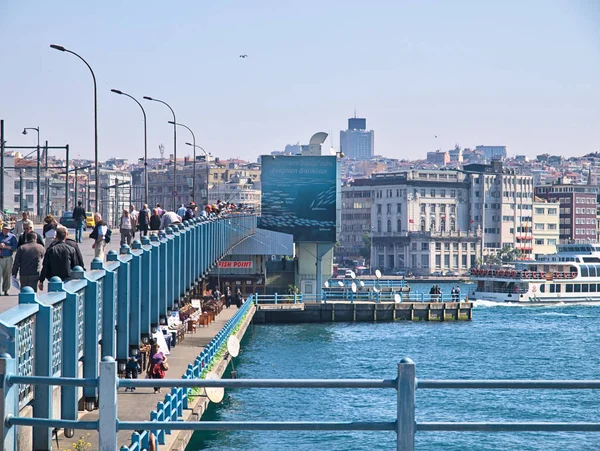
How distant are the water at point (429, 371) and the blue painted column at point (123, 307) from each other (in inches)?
406

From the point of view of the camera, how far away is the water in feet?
103

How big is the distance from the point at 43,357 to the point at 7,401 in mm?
3192

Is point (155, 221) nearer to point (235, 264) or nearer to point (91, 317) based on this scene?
point (91, 317)

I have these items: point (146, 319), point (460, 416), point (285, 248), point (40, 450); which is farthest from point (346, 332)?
point (40, 450)

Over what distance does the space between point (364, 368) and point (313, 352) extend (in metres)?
7.14

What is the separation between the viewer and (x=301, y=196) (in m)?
76.8

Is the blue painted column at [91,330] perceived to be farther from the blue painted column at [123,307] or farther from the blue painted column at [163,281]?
the blue painted column at [163,281]

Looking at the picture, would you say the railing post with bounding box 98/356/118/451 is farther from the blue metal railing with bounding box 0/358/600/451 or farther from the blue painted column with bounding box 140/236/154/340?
the blue painted column with bounding box 140/236/154/340

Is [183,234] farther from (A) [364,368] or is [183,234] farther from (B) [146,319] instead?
(A) [364,368]

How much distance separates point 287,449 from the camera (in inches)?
1149

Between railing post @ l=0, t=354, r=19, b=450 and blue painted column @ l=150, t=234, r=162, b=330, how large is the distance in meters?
16.2

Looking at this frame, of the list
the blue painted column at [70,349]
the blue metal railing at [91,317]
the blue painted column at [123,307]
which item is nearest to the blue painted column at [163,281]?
the blue metal railing at [91,317]

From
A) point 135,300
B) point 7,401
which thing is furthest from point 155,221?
point 7,401

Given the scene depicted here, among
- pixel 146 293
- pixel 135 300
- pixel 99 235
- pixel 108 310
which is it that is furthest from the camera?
pixel 99 235
